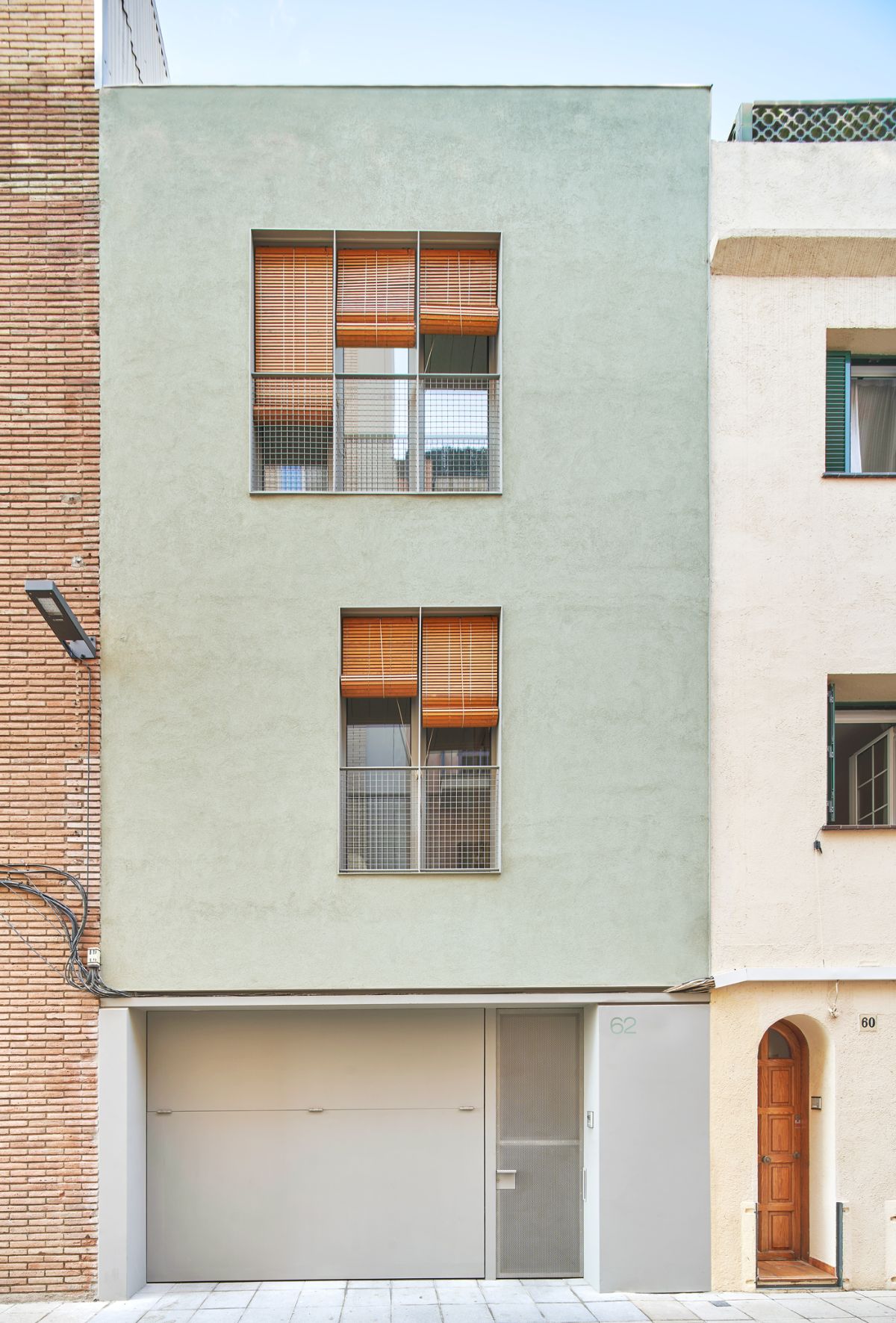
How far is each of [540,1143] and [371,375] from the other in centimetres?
775

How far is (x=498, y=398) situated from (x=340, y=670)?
3092mm

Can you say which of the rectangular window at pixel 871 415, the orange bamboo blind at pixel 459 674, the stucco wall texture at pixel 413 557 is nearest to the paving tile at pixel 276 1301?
the stucco wall texture at pixel 413 557

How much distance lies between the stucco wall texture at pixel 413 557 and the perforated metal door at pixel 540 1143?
3.17 feet

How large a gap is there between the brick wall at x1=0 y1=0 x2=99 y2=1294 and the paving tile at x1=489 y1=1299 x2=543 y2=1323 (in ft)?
12.0

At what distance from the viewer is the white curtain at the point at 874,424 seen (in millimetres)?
10125

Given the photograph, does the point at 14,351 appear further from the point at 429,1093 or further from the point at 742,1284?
the point at 742,1284

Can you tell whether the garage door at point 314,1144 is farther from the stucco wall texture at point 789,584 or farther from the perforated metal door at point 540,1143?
the stucco wall texture at point 789,584

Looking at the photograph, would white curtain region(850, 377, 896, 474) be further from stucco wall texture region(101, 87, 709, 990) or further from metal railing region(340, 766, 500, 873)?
metal railing region(340, 766, 500, 873)

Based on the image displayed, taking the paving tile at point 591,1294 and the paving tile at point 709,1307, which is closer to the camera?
the paving tile at point 709,1307

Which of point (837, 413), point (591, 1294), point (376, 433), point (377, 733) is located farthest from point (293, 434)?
point (591, 1294)

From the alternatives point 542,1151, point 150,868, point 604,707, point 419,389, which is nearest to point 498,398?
point 419,389

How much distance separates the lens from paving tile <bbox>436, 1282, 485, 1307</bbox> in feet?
28.8

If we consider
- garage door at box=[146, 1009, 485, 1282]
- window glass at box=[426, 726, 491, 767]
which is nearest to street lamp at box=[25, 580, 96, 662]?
window glass at box=[426, 726, 491, 767]

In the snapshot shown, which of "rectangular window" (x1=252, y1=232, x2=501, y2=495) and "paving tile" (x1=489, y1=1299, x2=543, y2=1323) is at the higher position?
"rectangular window" (x1=252, y1=232, x2=501, y2=495)
